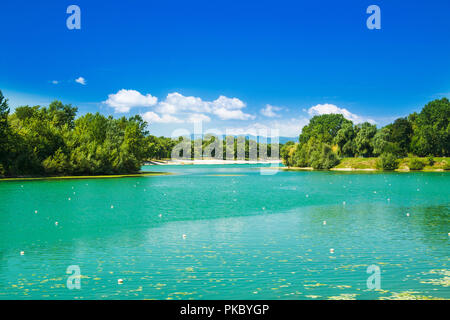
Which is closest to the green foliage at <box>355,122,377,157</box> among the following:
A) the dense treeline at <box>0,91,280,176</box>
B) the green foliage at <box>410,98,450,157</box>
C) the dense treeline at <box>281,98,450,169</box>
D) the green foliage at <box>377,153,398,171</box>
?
the dense treeline at <box>281,98,450,169</box>

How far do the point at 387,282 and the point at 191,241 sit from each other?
11629 millimetres

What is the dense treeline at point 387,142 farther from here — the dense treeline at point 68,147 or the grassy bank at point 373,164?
the dense treeline at point 68,147

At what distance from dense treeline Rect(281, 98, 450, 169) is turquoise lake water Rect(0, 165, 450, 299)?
10653 centimetres

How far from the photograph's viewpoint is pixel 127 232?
1038 inches

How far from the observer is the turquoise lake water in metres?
14.6

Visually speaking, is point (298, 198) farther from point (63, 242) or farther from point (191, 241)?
point (63, 242)

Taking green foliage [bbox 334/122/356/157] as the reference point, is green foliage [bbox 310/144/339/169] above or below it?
below

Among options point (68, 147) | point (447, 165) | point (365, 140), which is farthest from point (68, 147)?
point (447, 165)

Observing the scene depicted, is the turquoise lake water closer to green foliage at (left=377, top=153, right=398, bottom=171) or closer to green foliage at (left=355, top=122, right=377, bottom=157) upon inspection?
green foliage at (left=377, top=153, right=398, bottom=171)

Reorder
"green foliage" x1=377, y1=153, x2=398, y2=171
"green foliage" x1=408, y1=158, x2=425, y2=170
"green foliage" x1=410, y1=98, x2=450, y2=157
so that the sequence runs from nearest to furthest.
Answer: "green foliage" x1=408, y1=158, x2=425, y2=170, "green foliage" x1=377, y1=153, x2=398, y2=171, "green foliage" x1=410, y1=98, x2=450, y2=157

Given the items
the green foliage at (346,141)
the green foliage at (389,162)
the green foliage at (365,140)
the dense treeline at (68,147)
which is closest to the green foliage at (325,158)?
the green foliage at (365,140)

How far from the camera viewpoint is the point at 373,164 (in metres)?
136

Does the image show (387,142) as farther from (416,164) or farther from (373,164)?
(416,164)
